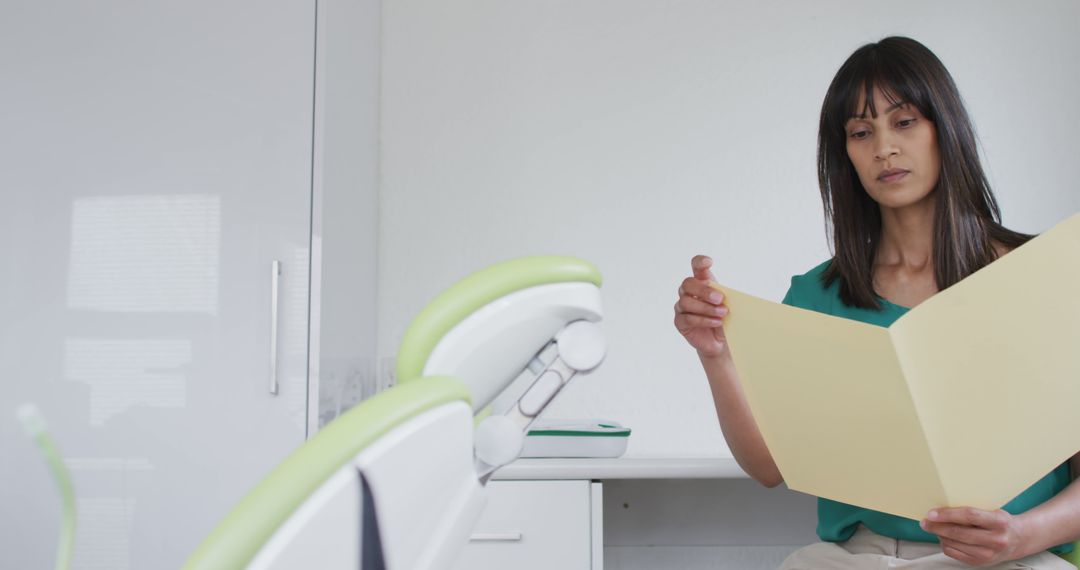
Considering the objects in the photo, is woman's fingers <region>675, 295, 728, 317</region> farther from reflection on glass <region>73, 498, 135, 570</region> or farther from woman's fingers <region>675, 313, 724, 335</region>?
reflection on glass <region>73, 498, 135, 570</region>

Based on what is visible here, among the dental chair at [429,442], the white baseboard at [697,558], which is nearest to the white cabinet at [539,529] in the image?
the white baseboard at [697,558]

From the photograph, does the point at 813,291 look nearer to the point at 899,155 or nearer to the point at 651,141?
the point at 899,155

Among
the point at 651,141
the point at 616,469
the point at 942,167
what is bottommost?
the point at 616,469

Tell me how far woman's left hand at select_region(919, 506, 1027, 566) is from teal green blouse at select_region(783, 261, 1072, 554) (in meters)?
0.17

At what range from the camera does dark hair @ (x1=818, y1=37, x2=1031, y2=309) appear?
134cm

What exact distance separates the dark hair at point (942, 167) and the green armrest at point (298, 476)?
1119mm

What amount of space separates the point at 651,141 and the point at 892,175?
113 centimetres

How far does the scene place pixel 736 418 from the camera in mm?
1407

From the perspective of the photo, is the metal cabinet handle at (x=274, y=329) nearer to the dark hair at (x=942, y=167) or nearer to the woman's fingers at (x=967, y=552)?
the dark hair at (x=942, y=167)

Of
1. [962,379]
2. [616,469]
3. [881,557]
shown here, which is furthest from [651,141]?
[962,379]

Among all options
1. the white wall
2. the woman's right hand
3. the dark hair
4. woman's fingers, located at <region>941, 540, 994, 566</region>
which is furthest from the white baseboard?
woman's fingers, located at <region>941, 540, 994, 566</region>

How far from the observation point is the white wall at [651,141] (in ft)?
7.83

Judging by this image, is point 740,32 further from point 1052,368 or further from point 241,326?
point 1052,368

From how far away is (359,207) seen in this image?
2.26 metres
